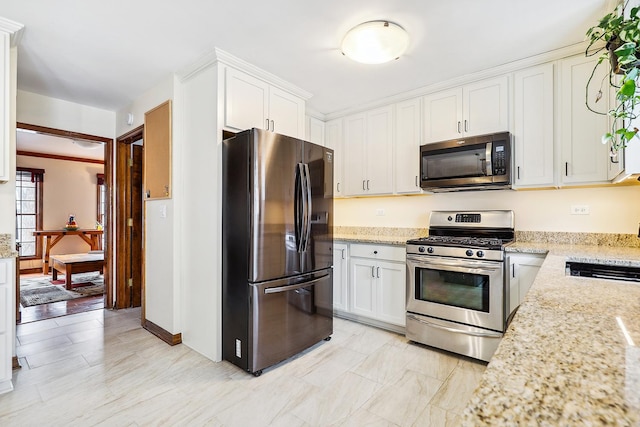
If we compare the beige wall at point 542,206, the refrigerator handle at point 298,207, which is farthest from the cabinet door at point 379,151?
the refrigerator handle at point 298,207

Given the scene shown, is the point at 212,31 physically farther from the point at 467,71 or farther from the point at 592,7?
the point at 592,7

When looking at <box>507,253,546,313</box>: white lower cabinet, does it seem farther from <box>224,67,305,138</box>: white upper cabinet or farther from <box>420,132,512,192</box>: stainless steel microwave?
<box>224,67,305,138</box>: white upper cabinet

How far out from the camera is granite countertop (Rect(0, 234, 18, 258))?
208 cm

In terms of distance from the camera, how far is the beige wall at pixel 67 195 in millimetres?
6457

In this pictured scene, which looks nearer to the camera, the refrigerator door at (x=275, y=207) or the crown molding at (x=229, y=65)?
the refrigerator door at (x=275, y=207)

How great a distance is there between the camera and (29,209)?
6.34 metres

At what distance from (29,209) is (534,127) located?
334 inches

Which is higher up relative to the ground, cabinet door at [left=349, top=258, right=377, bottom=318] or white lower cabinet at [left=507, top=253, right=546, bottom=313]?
white lower cabinet at [left=507, top=253, right=546, bottom=313]

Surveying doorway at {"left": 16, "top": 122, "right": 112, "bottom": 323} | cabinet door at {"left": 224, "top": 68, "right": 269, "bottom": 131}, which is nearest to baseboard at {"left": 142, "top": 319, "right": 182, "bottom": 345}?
cabinet door at {"left": 224, "top": 68, "right": 269, "bottom": 131}

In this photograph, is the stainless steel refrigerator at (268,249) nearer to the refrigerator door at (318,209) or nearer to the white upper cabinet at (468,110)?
the refrigerator door at (318,209)

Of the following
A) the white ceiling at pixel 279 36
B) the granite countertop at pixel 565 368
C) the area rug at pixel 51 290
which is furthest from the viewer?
the area rug at pixel 51 290

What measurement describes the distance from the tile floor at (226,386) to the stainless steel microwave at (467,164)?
148cm

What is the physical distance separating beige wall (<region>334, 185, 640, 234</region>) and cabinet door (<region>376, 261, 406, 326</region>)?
2.40 feet

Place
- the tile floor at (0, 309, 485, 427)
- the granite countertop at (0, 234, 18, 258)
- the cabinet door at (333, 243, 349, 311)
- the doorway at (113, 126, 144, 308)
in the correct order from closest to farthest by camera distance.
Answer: the tile floor at (0, 309, 485, 427)
the granite countertop at (0, 234, 18, 258)
the cabinet door at (333, 243, 349, 311)
the doorway at (113, 126, 144, 308)
